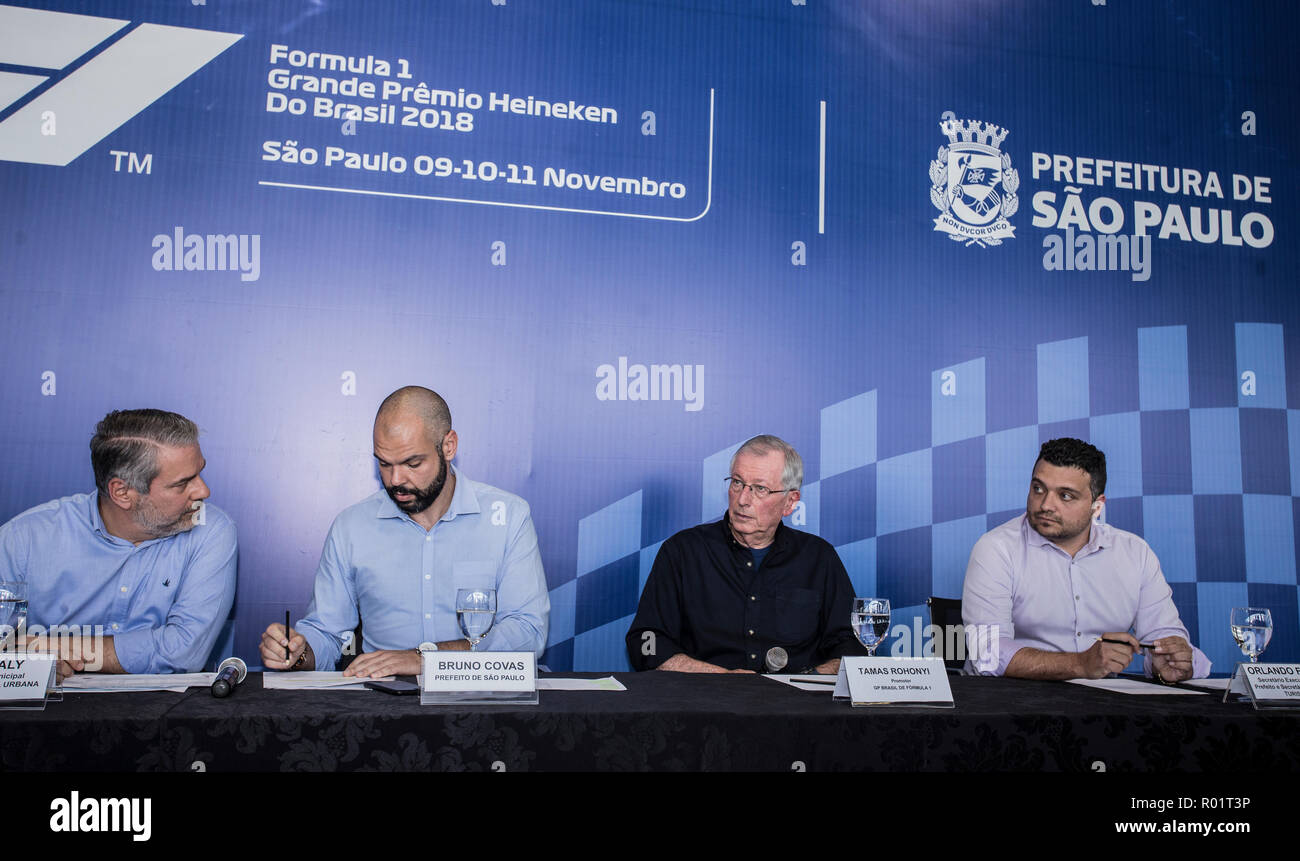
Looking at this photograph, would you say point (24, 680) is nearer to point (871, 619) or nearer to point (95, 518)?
point (95, 518)

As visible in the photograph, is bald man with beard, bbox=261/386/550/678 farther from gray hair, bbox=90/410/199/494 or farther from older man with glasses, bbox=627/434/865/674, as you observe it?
gray hair, bbox=90/410/199/494

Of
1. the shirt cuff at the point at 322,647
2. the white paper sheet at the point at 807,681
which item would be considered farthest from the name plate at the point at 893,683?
the shirt cuff at the point at 322,647

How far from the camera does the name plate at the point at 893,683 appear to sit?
1647mm

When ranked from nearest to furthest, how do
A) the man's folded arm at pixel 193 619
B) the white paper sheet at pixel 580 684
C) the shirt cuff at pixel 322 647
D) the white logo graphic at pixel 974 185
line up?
the white paper sheet at pixel 580 684 < the man's folded arm at pixel 193 619 < the shirt cuff at pixel 322 647 < the white logo graphic at pixel 974 185

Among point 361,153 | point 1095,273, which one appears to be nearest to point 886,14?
point 1095,273

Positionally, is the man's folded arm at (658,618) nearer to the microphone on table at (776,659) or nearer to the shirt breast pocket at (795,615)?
the shirt breast pocket at (795,615)

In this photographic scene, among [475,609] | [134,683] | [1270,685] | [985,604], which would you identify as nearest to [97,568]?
[134,683]

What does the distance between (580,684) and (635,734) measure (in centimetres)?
33

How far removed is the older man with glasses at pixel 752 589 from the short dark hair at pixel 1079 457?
0.71 meters

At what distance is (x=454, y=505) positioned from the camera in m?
2.81

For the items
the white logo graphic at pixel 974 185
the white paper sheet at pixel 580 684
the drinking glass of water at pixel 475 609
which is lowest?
the white paper sheet at pixel 580 684

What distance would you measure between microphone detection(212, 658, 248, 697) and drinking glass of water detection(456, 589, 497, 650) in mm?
366

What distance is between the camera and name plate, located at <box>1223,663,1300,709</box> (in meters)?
1.76

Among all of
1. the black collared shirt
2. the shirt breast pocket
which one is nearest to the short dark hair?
the black collared shirt
